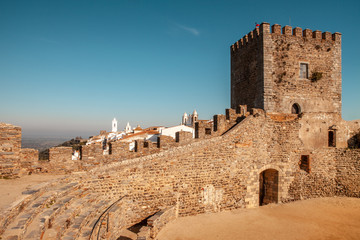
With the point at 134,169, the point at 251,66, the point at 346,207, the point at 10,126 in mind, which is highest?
the point at 251,66

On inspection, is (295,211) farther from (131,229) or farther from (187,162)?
(131,229)

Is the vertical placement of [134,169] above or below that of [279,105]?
below

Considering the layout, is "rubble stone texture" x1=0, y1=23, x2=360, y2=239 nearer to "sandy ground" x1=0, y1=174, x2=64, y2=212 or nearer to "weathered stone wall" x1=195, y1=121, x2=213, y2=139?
"weathered stone wall" x1=195, y1=121, x2=213, y2=139

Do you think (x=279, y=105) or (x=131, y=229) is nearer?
(x=131, y=229)

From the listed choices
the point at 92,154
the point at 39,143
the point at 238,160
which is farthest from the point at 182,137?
the point at 39,143

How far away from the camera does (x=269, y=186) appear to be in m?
12.1

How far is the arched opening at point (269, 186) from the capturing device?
11774mm

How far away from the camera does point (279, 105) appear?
12.5 metres

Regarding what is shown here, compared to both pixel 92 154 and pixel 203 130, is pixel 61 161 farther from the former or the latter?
pixel 203 130

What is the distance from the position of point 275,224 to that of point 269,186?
121 inches

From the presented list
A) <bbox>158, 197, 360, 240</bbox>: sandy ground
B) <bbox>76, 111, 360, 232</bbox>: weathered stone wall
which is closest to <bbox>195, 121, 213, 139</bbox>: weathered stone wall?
<bbox>76, 111, 360, 232</bbox>: weathered stone wall

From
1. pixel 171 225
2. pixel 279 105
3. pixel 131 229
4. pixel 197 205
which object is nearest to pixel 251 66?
pixel 279 105

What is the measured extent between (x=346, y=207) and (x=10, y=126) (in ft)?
46.0

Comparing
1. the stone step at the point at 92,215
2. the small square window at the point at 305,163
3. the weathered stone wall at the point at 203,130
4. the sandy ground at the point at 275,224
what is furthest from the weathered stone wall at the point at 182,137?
the small square window at the point at 305,163
